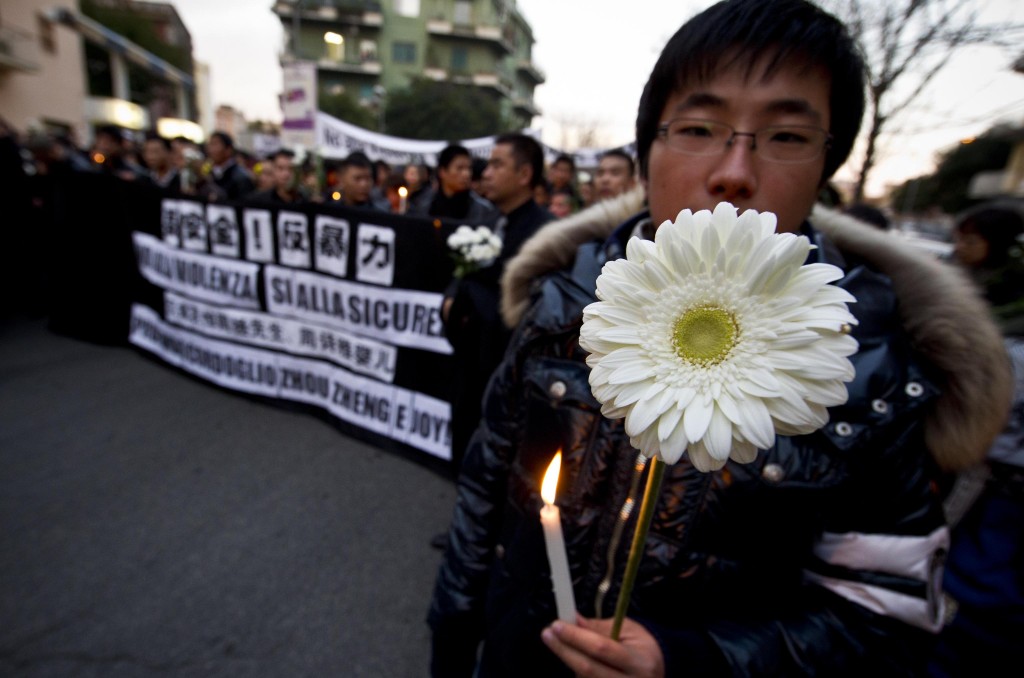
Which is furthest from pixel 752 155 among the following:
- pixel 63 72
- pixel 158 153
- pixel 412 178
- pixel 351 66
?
pixel 351 66

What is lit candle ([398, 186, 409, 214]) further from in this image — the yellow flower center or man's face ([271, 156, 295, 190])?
the yellow flower center

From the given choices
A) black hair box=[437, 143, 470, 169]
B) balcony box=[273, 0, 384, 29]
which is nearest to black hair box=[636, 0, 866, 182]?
black hair box=[437, 143, 470, 169]

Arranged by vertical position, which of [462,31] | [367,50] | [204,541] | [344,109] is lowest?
[204,541]

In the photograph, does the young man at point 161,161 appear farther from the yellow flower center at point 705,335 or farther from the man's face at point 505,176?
the yellow flower center at point 705,335

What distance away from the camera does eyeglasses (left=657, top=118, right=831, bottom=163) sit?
79 cm

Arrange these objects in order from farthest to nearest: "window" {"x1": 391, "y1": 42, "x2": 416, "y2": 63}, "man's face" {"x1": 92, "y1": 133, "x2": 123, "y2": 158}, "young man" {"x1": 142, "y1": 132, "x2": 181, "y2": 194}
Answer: "window" {"x1": 391, "y1": 42, "x2": 416, "y2": 63}
"man's face" {"x1": 92, "y1": 133, "x2": 123, "y2": 158}
"young man" {"x1": 142, "y1": 132, "x2": 181, "y2": 194}

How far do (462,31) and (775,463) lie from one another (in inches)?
1822

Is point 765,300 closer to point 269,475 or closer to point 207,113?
point 269,475

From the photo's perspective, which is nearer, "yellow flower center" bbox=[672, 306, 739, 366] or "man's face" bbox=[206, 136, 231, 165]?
"yellow flower center" bbox=[672, 306, 739, 366]

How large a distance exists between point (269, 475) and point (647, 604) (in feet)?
10.1

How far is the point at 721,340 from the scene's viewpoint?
47 centimetres

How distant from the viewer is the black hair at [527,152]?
10.0 ft

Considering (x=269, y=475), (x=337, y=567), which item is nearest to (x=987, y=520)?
(x=337, y=567)

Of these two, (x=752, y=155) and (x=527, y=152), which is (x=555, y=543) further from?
(x=527, y=152)
